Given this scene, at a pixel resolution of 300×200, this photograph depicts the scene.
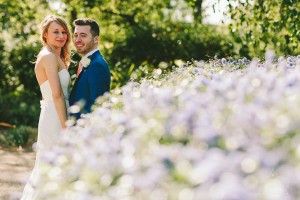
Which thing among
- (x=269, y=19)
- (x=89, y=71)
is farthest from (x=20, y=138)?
(x=89, y=71)

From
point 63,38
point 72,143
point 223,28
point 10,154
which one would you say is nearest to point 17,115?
point 10,154

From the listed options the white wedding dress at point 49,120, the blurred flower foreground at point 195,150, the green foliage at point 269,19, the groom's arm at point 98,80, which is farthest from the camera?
the green foliage at point 269,19

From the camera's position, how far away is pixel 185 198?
1.70 metres

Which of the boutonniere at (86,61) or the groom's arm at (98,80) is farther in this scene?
the boutonniere at (86,61)

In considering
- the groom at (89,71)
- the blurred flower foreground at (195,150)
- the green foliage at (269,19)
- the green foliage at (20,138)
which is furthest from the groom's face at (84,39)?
the green foliage at (20,138)

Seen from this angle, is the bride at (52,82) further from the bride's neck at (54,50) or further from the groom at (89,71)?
the groom at (89,71)

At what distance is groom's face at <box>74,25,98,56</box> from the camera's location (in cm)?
450

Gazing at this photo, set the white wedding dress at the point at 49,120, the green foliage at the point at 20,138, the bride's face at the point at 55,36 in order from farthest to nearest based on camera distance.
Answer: the green foliage at the point at 20,138
the bride's face at the point at 55,36
the white wedding dress at the point at 49,120

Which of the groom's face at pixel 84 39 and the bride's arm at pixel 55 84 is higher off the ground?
the groom's face at pixel 84 39

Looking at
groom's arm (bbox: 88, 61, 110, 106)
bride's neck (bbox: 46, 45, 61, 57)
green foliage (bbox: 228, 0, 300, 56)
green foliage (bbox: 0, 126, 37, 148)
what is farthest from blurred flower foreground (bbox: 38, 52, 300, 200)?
green foliage (bbox: 0, 126, 37, 148)

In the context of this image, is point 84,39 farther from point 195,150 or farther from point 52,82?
point 195,150

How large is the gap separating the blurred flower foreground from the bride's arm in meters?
1.72

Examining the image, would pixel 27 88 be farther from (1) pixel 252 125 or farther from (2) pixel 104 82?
(1) pixel 252 125

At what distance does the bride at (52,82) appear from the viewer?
4438 mm
